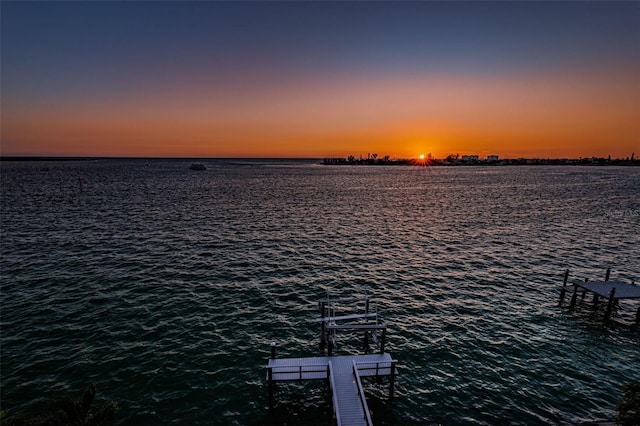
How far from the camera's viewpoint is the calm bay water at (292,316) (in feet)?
68.3

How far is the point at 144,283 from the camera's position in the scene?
36.2m

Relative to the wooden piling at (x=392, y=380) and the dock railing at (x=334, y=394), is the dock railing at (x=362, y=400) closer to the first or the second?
the dock railing at (x=334, y=394)

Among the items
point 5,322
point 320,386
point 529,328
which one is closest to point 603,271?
point 529,328

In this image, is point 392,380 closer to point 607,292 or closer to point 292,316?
point 292,316

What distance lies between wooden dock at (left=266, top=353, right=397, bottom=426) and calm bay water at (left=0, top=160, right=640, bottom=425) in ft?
4.87

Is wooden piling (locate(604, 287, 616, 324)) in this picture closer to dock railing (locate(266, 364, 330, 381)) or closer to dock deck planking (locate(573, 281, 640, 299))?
dock deck planking (locate(573, 281, 640, 299))

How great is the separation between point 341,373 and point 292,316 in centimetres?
1031

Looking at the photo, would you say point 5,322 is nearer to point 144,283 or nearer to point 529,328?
point 144,283

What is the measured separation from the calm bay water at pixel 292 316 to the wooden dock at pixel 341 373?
1.48m

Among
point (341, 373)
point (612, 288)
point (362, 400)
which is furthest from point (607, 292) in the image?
point (362, 400)

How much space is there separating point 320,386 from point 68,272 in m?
32.8

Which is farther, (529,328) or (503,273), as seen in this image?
(503,273)

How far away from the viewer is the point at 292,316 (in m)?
30.2

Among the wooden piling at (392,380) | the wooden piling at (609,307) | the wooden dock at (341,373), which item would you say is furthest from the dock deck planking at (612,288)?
the wooden piling at (392,380)
